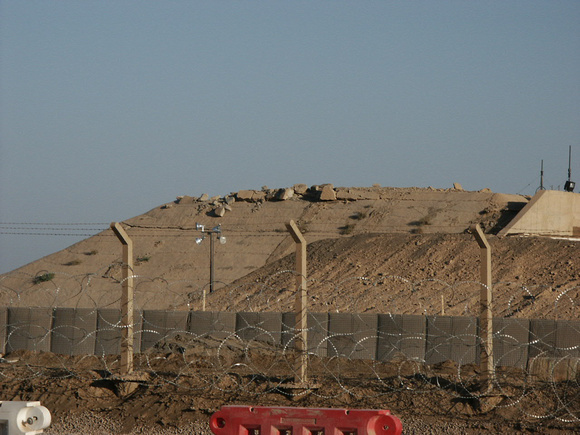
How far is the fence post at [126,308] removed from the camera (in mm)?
12508

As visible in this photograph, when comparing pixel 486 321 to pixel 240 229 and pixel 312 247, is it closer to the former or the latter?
pixel 312 247

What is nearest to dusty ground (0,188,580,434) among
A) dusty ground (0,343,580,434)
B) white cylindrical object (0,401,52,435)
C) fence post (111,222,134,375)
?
dusty ground (0,343,580,434)

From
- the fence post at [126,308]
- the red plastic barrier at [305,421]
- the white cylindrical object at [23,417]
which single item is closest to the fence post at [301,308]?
the red plastic barrier at [305,421]

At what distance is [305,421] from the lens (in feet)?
29.4

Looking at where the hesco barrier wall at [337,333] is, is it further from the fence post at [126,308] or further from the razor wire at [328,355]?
the fence post at [126,308]

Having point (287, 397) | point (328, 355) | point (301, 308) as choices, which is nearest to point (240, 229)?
point (328, 355)

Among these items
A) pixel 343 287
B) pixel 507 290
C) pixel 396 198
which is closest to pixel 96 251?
pixel 396 198

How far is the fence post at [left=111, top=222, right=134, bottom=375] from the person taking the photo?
12.5 m

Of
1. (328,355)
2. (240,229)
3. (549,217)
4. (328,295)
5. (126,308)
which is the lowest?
(328,355)

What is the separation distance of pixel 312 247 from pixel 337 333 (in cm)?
2542

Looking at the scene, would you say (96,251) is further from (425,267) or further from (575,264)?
(575,264)

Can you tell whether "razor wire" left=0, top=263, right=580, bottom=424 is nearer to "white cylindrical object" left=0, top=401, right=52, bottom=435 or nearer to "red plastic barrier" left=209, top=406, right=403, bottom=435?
"red plastic barrier" left=209, top=406, right=403, bottom=435

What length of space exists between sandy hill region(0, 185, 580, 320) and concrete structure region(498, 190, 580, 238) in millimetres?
3198

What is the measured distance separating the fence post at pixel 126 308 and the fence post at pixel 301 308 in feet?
8.56
